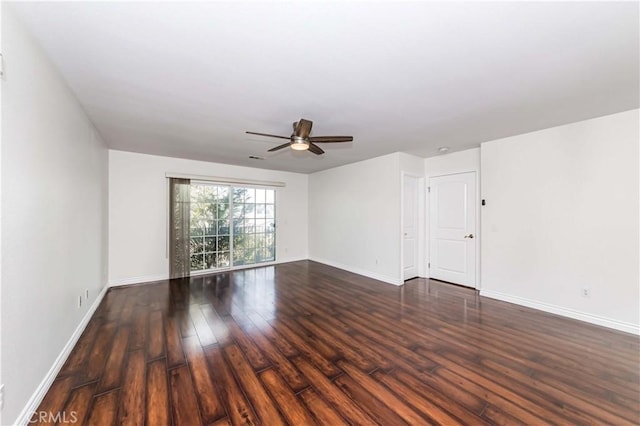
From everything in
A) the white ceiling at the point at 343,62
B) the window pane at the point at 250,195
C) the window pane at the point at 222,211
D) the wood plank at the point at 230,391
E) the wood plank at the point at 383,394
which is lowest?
the wood plank at the point at 383,394

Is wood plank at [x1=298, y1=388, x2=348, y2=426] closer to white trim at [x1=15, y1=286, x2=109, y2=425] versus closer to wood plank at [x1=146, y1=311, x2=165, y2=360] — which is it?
wood plank at [x1=146, y1=311, x2=165, y2=360]

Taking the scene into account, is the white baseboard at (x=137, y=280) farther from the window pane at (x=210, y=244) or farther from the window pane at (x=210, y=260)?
the window pane at (x=210, y=244)

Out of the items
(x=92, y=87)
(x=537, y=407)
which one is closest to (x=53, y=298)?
(x=92, y=87)

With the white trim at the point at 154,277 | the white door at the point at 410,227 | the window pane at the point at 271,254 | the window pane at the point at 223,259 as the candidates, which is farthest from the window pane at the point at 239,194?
the white door at the point at 410,227

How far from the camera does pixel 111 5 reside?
1.33m

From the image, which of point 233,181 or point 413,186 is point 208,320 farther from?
point 413,186

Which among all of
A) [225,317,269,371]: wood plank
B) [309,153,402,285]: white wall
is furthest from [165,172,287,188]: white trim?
[225,317,269,371]: wood plank

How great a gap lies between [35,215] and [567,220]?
541 cm

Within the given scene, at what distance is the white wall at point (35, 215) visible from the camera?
4.54 ft

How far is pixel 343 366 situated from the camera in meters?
2.12

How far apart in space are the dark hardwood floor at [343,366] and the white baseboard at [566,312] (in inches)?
5.6

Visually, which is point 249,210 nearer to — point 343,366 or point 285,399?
point 343,366

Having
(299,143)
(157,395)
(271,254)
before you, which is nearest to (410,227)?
(299,143)

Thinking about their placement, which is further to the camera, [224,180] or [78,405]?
[224,180]
